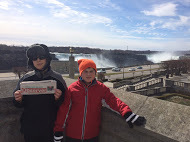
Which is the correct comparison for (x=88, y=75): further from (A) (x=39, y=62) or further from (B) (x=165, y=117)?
(B) (x=165, y=117)

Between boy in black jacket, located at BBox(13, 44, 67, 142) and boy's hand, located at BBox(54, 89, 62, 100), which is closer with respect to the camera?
A: boy's hand, located at BBox(54, 89, 62, 100)

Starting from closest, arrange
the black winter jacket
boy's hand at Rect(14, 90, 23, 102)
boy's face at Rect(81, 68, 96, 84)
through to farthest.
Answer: boy's hand at Rect(14, 90, 23, 102) → the black winter jacket → boy's face at Rect(81, 68, 96, 84)

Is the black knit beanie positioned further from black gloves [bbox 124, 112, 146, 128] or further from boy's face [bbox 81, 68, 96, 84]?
black gloves [bbox 124, 112, 146, 128]

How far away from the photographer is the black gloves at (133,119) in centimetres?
214

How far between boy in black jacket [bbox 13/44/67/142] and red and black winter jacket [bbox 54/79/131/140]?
0.13 meters

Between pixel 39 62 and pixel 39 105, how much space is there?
2.13 ft

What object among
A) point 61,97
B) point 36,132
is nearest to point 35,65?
point 61,97

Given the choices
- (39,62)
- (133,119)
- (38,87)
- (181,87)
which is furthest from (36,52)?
(181,87)

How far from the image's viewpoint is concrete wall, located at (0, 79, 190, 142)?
1986mm

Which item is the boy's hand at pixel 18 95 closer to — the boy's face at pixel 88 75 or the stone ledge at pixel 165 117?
the boy's face at pixel 88 75

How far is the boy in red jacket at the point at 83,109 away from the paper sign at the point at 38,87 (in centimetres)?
33

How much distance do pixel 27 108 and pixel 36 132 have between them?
38cm

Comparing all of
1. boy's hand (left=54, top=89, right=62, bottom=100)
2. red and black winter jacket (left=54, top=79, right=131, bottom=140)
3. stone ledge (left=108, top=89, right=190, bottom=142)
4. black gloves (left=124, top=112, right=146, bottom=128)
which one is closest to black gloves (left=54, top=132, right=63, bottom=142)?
red and black winter jacket (left=54, top=79, right=131, bottom=140)

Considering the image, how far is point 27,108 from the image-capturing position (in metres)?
2.41
